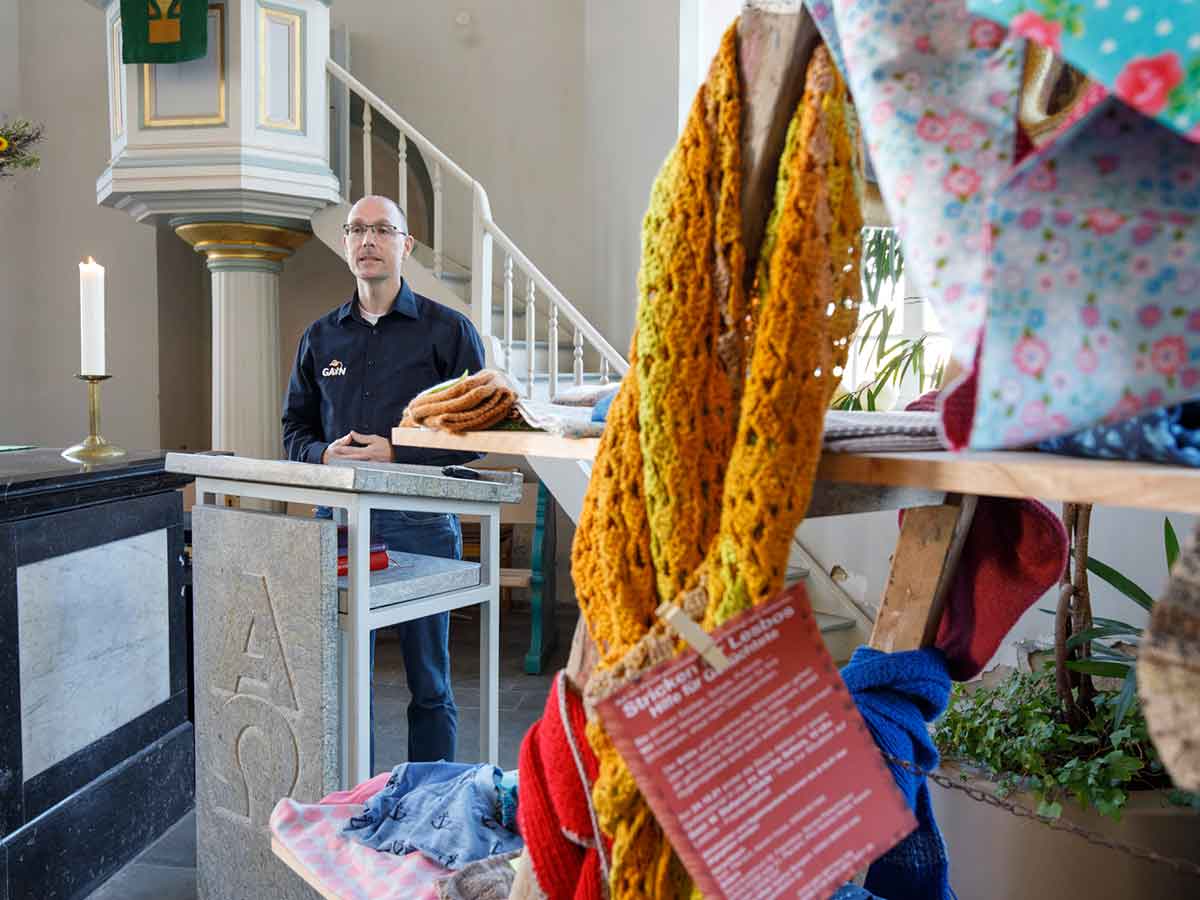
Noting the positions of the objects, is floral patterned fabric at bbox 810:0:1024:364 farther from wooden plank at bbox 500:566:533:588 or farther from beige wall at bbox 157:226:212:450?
beige wall at bbox 157:226:212:450

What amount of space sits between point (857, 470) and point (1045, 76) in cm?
35

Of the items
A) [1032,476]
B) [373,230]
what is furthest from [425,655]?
[1032,476]

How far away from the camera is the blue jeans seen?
2518 mm

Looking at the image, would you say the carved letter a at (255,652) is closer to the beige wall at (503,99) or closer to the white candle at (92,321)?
the white candle at (92,321)

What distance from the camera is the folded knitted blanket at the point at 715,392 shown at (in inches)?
26.8

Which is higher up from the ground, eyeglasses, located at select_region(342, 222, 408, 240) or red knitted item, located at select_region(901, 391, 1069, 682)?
eyeglasses, located at select_region(342, 222, 408, 240)

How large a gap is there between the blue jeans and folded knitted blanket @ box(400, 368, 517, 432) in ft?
4.36

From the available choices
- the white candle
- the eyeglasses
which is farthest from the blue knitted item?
the eyeglasses

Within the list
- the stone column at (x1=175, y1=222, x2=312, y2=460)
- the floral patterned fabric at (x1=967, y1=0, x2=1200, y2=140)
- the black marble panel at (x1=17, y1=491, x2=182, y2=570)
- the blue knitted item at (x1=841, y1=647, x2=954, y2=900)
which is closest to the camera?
the floral patterned fabric at (x1=967, y1=0, x2=1200, y2=140)

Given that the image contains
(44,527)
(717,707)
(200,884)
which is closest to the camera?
(717,707)

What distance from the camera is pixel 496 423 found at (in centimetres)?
123

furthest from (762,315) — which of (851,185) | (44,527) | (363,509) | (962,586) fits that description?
(44,527)

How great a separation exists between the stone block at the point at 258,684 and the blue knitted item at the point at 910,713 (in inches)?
46.8

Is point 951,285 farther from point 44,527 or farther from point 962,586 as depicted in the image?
point 44,527
